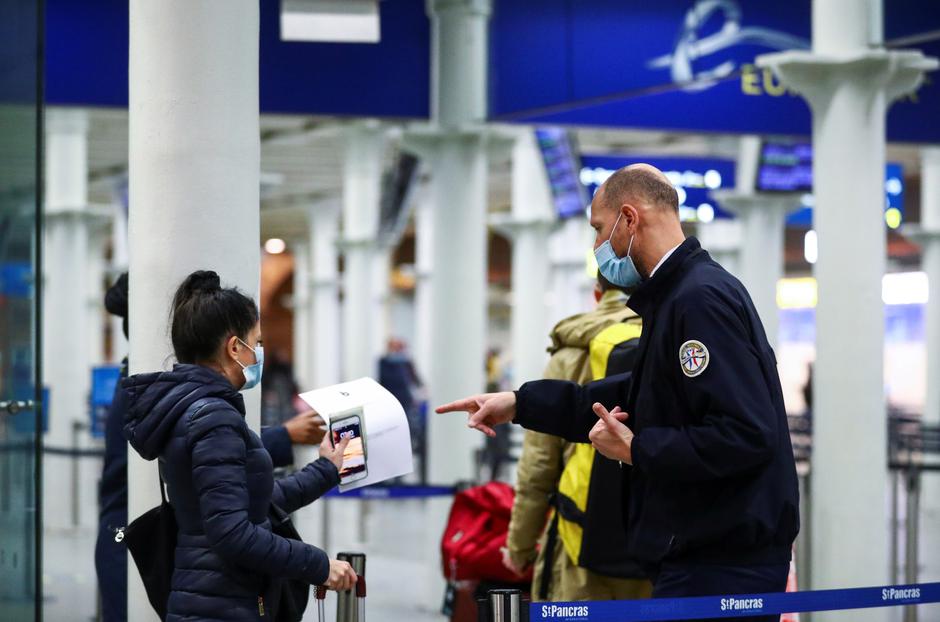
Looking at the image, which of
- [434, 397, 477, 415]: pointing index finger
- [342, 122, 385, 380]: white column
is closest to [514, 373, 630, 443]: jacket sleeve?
[434, 397, 477, 415]: pointing index finger

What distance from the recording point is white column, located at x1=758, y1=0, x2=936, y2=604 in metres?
7.78

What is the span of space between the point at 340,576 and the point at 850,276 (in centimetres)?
485

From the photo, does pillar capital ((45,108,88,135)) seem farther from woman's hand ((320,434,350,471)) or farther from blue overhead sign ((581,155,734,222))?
woman's hand ((320,434,350,471))

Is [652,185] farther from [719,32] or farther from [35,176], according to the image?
[719,32]

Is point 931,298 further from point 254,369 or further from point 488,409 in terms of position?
point 254,369

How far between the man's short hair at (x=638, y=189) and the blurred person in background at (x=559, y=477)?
1.33 m

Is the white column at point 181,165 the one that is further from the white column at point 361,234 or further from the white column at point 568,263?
the white column at point 568,263

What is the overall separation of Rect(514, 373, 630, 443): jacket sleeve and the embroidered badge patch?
1.86ft

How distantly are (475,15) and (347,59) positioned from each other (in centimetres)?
98

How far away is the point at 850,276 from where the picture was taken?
7.84 meters

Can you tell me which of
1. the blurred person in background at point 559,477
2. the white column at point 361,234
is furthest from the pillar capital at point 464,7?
the white column at point 361,234

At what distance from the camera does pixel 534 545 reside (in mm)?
5609

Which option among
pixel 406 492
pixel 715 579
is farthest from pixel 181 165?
pixel 406 492

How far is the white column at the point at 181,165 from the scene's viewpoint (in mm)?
4742
